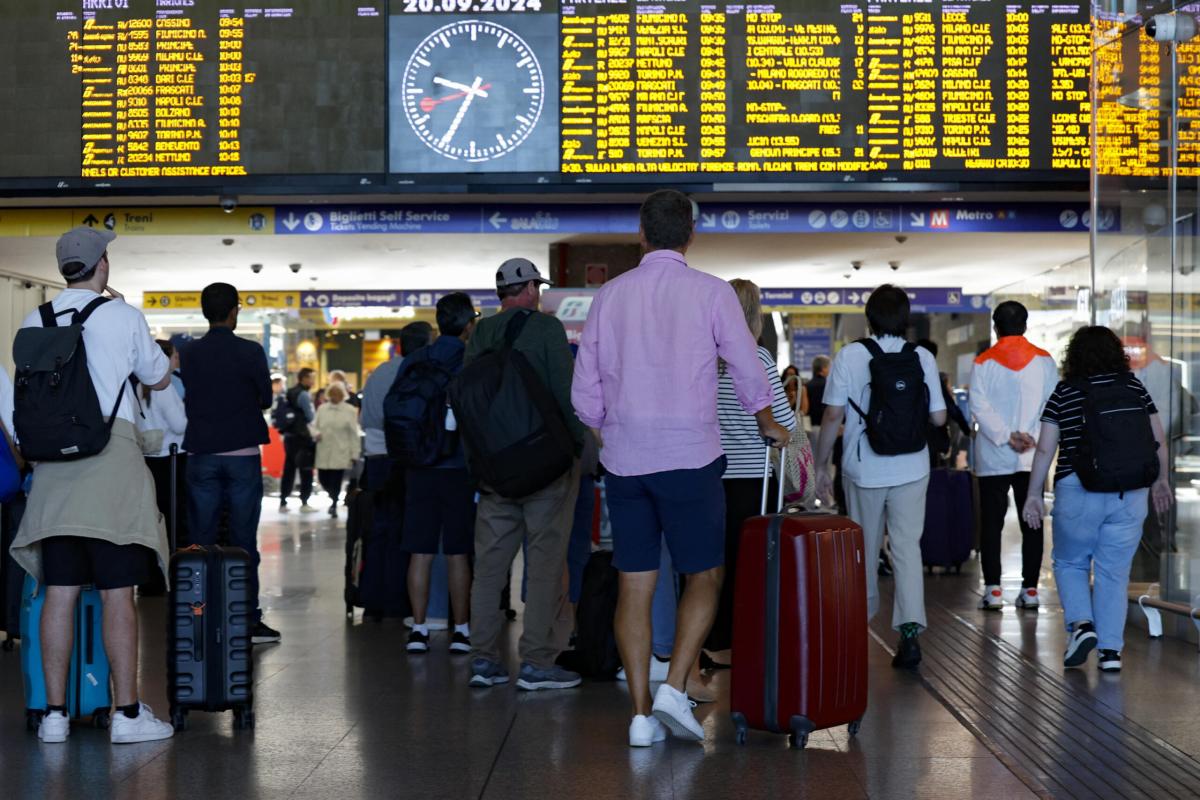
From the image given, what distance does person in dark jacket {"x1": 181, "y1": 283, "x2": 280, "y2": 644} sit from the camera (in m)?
6.84

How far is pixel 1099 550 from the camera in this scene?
21.4 feet

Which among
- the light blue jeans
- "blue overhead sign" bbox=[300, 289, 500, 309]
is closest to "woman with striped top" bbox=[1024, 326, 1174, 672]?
the light blue jeans

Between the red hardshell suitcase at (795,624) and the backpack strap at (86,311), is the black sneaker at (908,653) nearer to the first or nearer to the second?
the red hardshell suitcase at (795,624)

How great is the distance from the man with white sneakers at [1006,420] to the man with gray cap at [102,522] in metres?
5.00

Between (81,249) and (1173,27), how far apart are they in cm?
542

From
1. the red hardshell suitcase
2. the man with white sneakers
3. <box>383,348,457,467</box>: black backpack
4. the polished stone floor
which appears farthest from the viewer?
the man with white sneakers

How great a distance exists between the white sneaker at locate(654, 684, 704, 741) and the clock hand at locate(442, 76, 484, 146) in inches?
258

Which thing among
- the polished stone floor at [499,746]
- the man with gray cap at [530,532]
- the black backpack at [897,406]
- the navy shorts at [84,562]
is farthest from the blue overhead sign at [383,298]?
the navy shorts at [84,562]

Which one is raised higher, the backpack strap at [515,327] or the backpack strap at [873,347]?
the backpack strap at [515,327]

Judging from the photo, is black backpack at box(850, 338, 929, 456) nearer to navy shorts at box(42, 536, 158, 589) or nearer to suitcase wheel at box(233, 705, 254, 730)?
suitcase wheel at box(233, 705, 254, 730)

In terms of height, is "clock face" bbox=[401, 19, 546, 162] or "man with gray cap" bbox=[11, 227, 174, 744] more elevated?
"clock face" bbox=[401, 19, 546, 162]

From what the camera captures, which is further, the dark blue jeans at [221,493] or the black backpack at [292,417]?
the black backpack at [292,417]

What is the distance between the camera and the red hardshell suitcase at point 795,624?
4715 mm

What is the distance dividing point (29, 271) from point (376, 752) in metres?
12.1
